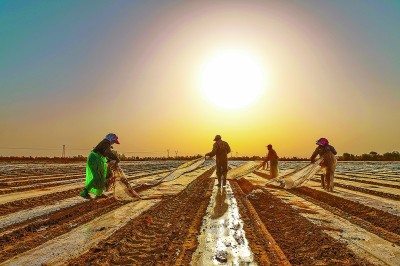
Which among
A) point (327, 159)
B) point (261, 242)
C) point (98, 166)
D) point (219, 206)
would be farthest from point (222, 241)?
point (327, 159)

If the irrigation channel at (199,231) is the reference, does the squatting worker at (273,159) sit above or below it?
above

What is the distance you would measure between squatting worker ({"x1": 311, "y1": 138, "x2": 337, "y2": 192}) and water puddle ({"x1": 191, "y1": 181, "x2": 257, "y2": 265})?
5180 mm

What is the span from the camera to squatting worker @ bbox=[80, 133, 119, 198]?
9438mm

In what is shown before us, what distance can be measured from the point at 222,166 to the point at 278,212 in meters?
5.67

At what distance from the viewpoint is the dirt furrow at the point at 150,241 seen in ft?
14.2

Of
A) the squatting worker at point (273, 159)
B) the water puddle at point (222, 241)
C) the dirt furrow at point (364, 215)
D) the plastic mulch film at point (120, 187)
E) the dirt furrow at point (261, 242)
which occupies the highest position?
the squatting worker at point (273, 159)

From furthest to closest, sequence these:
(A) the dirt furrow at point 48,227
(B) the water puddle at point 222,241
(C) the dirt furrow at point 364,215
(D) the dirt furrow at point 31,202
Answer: (D) the dirt furrow at point 31,202
(C) the dirt furrow at point 364,215
(A) the dirt furrow at point 48,227
(B) the water puddle at point 222,241

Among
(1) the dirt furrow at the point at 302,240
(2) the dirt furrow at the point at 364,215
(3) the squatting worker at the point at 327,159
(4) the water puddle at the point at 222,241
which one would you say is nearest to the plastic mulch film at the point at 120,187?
(4) the water puddle at the point at 222,241

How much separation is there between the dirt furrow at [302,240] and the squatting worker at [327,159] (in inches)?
162

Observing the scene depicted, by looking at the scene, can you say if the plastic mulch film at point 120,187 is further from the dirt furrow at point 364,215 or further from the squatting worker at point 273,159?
the squatting worker at point 273,159

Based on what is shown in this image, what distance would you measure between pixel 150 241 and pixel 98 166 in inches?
186

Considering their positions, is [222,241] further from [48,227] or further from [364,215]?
[364,215]

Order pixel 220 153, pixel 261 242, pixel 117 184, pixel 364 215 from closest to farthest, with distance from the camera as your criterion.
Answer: pixel 261 242, pixel 364 215, pixel 117 184, pixel 220 153

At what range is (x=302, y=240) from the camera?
17.7 ft
